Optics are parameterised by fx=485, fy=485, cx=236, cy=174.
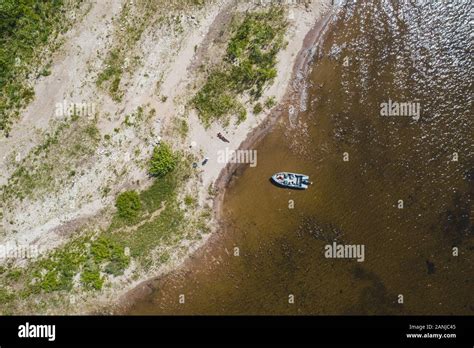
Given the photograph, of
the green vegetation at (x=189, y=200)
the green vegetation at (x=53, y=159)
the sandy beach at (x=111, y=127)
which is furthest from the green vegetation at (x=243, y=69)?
the green vegetation at (x=53, y=159)

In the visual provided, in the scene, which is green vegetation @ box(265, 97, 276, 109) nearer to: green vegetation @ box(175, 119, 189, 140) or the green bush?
green vegetation @ box(175, 119, 189, 140)

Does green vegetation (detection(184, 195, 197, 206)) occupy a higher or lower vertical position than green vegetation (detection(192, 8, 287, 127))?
lower

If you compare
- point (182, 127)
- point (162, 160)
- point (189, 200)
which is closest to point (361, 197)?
point (189, 200)
